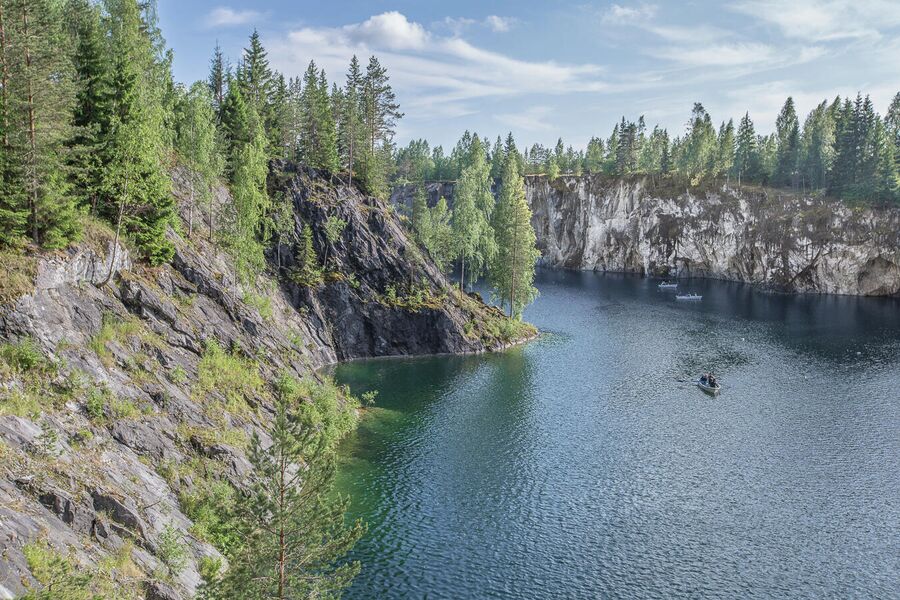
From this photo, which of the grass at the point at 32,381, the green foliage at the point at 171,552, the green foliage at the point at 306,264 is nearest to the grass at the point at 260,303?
the green foliage at the point at 306,264

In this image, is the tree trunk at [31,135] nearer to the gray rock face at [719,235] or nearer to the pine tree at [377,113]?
the pine tree at [377,113]

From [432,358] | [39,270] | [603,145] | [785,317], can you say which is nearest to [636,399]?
[432,358]

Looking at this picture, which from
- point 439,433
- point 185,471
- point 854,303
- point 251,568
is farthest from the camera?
point 854,303

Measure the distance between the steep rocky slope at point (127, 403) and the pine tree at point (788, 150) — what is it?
456 feet

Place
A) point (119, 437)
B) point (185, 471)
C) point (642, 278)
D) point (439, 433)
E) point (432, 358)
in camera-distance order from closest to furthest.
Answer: point (119, 437)
point (185, 471)
point (439, 433)
point (432, 358)
point (642, 278)

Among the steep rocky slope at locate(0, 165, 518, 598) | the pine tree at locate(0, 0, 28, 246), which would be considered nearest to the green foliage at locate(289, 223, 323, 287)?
the steep rocky slope at locate(0, 165, 518, 598)

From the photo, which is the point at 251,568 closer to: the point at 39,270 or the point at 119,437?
the point at 119,437

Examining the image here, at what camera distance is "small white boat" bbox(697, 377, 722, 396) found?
203 ft

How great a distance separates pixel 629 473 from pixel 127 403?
113 ft

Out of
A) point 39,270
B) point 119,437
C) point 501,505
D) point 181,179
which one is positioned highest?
point 181,179

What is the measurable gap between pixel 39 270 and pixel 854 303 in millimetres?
136029

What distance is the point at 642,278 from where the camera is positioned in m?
154

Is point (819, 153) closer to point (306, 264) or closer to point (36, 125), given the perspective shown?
point (306, 264)

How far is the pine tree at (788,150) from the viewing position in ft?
469
